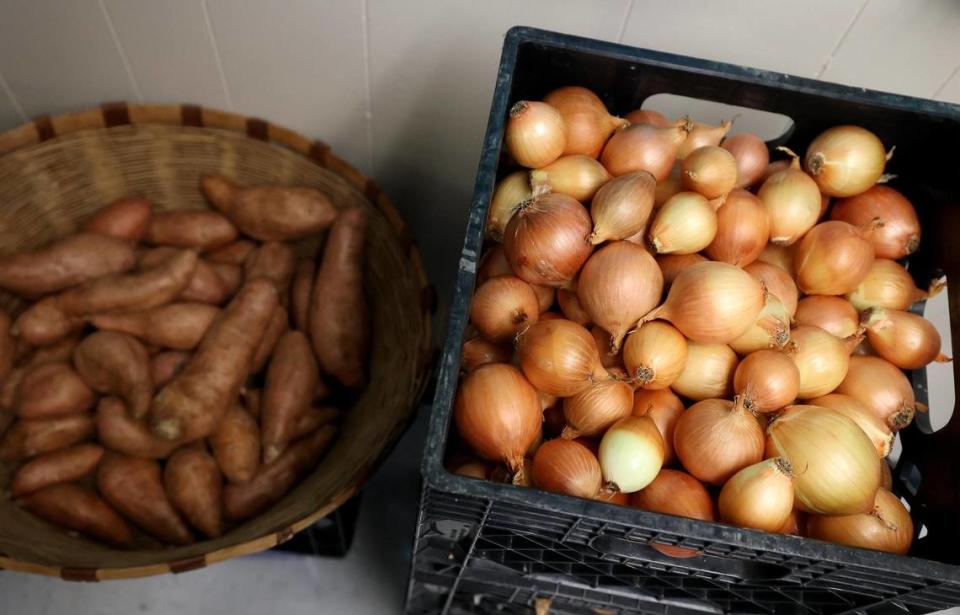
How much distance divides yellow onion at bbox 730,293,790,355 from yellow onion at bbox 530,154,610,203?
0.17 meters

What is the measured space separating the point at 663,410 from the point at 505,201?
0.74 ft

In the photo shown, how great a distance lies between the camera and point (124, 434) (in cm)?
83

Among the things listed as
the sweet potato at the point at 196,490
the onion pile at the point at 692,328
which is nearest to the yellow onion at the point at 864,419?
the onion pile at the point at 692,328

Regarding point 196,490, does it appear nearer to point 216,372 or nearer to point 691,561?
point 216,372

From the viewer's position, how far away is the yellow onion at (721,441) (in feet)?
1.73

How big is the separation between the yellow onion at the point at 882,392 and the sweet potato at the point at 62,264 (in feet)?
2.78

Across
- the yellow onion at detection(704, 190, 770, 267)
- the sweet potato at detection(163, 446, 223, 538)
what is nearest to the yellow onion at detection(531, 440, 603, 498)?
the yellow onion at detection(704, 190, 770, 267)

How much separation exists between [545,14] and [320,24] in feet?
0.87

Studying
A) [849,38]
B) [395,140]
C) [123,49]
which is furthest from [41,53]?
[849,38]

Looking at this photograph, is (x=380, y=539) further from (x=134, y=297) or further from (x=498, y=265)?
(x=498, y=265)

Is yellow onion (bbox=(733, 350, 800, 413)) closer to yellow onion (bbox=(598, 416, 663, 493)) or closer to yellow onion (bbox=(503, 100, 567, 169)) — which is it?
yellow onion (bbox=(598, 416, 663, 493))

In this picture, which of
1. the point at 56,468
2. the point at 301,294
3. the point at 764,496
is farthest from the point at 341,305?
the point at 764,496

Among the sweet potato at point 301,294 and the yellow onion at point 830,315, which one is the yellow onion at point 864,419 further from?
the sweet potato at point 301,294

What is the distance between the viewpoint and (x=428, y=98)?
2.95 ft
